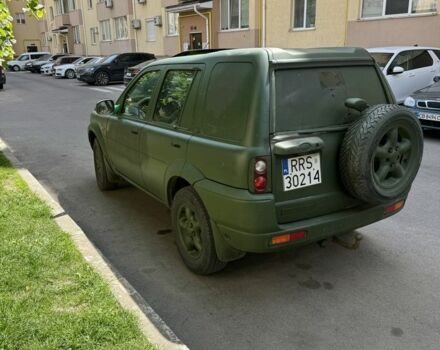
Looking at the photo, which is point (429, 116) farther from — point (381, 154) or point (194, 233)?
point (194, 233)

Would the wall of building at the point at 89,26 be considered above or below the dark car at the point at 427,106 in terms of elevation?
above

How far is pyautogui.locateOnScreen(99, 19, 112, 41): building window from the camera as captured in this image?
33938 millimetres

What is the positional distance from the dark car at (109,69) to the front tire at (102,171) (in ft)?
62.2

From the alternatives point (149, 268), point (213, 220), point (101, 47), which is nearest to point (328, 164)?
point (213, 220)

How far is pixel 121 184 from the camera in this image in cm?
580

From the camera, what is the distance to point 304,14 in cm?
1695

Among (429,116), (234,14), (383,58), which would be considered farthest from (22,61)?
(429,116)

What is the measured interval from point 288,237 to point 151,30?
2726 cm

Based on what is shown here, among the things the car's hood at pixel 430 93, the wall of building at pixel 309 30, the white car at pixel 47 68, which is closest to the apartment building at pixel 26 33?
the white car at pixel 47 68

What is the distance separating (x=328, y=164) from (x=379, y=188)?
397 mm

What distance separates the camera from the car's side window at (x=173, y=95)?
143 inches

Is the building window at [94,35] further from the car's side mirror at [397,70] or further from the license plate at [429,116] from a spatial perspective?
the license plate at [429,116]

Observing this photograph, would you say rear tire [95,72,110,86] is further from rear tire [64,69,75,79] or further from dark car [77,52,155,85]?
rear tire [64,69,75,79]

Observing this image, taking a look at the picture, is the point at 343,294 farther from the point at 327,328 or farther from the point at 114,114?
the point at 114,114
